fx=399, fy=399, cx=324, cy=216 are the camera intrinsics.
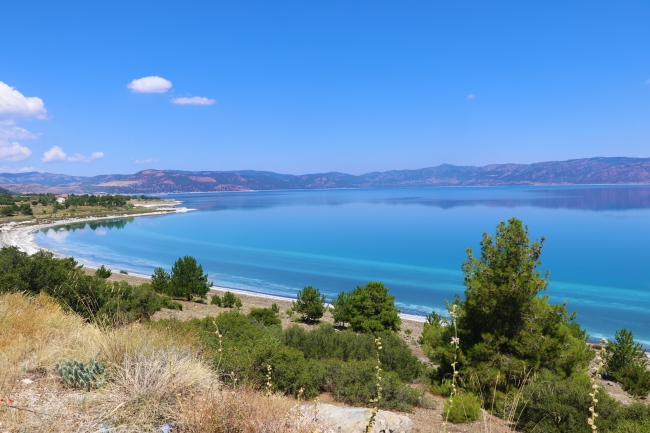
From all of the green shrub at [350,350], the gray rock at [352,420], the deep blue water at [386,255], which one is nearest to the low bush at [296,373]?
the green shrub at [350,350]

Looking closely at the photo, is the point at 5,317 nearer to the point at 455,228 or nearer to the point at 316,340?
the point at 316,340

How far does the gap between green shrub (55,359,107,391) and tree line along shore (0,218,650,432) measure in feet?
0.07

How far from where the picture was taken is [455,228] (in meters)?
71.1

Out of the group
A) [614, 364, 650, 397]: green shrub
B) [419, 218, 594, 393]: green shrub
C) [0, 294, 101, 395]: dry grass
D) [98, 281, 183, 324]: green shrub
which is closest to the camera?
[0, 294, 101, 395]: dry grass

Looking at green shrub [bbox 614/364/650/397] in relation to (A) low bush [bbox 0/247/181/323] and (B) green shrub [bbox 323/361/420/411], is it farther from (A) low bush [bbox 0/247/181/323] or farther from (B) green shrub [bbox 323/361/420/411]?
(A) low bush [bbox 0/247/181/323]

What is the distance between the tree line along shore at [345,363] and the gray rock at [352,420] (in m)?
0.28

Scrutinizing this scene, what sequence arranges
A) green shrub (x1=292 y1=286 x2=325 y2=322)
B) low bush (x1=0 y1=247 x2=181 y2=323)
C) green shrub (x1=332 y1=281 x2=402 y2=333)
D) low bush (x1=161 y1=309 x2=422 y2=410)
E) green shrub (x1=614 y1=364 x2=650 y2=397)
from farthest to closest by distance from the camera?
green shrub (x1=292 y1=286 x2=325 y2=322), green shrub (x1=332 y1=281 x2=402 y2=333), green shrub (x1=614 y1=364 x2=650 y2=397), low bush (x1=0 y1=247 x2=181 y2=323), low bush (x1=161 y1=309 x2=422 y2=410)

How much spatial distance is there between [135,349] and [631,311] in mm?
31863

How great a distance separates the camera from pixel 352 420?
4.53m

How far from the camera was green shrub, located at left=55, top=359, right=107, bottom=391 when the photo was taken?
453 centimetres

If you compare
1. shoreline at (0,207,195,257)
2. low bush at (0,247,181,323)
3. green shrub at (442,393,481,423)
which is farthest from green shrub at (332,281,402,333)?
shoreline at (0,207,195,257)

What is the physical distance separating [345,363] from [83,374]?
487 centimetres

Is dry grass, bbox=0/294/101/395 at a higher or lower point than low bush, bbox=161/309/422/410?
higher

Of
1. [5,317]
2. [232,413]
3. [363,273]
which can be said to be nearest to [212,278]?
[363,273]
